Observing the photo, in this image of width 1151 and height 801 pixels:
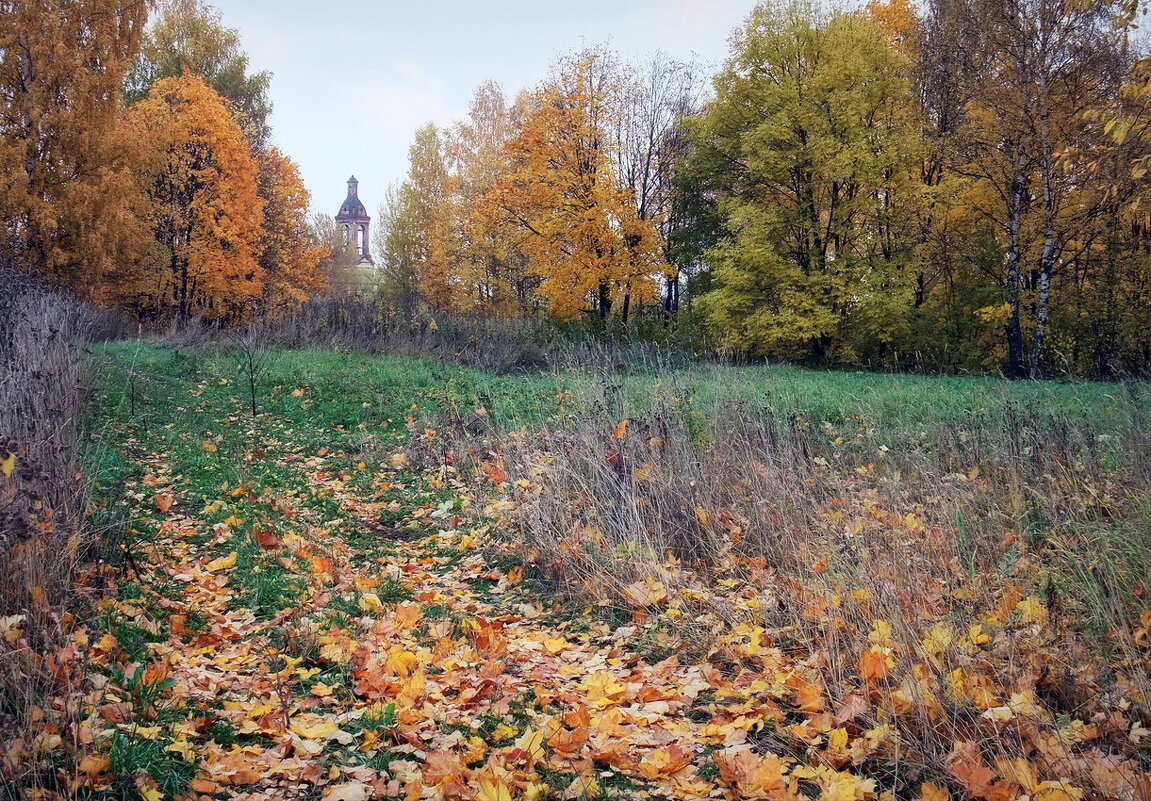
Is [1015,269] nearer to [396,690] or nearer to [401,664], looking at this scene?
[401,664]

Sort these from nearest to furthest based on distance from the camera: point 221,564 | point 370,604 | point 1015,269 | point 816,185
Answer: point 370,604, point 221,564, point 1015,269, point 816,185

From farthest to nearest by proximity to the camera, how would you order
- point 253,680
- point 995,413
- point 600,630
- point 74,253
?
point 74,253 < point 995,413 < point 600,630 < point 253,680

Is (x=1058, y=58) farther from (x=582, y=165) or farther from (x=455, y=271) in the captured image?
(x=455, y=271)

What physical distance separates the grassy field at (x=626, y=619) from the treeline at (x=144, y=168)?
30.6ft

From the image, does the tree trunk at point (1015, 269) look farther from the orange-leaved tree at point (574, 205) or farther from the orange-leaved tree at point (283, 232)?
the orange-leaved tree at point (283, 232)

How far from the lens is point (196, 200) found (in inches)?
866

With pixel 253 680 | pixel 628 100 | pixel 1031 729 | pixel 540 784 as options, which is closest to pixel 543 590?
pixel 253 680

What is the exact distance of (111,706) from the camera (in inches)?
107

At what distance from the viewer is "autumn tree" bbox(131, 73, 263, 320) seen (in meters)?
21.3

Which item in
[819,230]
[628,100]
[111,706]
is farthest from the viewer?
[628,100]

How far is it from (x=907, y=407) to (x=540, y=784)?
845 cm

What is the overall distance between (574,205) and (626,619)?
17534 millimetres

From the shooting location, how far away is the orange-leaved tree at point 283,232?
2769 centimetres

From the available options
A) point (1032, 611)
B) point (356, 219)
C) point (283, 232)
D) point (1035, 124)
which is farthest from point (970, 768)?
point (356, 219)
